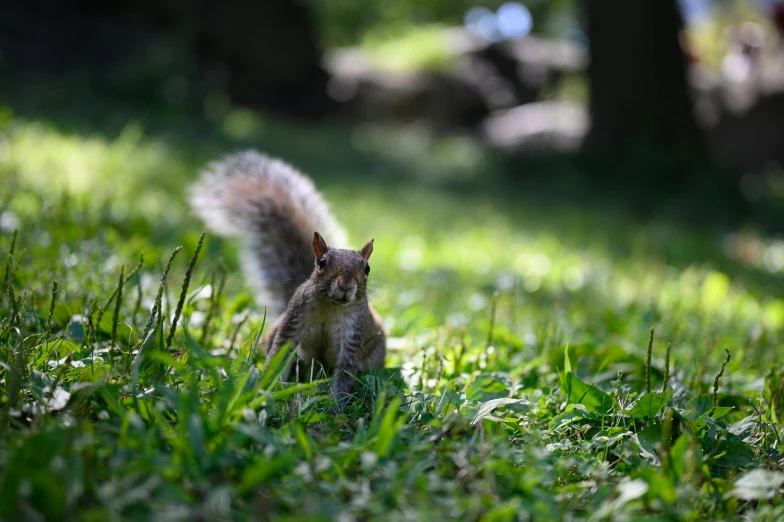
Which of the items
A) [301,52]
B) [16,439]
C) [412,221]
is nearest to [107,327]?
[16,439]

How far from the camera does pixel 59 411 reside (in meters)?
1.59

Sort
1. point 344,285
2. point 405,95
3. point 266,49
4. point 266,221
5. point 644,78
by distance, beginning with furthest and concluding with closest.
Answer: point 405,95, point 266,49, point 644,78, point 266,221, point 344,285

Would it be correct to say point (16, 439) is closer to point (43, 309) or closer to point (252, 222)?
point (43, 309)

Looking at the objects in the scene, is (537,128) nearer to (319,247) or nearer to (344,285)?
(319,247)

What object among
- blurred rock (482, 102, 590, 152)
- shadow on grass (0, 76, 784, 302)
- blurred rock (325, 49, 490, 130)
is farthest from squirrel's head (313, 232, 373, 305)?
blurred rock (325, 49, 490, 130)

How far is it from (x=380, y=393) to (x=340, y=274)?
40 centimetres

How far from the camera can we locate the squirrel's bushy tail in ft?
9.11

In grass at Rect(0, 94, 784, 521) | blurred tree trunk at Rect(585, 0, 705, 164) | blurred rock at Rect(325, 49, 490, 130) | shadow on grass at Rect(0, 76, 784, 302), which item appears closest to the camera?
grass at Rect(0, 94, 784, 521)

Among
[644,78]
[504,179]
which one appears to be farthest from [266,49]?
[644,78]

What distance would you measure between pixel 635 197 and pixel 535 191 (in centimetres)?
118

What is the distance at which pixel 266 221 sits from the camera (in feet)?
9.14

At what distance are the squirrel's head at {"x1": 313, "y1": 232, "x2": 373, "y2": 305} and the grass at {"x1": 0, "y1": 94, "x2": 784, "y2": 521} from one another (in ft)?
0.87

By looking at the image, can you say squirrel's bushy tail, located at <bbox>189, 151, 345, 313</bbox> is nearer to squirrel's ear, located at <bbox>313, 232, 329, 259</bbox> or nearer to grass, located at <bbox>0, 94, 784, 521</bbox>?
grass, located at <bbox>0, 94, 784, 521</bbox>

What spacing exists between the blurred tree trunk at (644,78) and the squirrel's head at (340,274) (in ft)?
24.5
